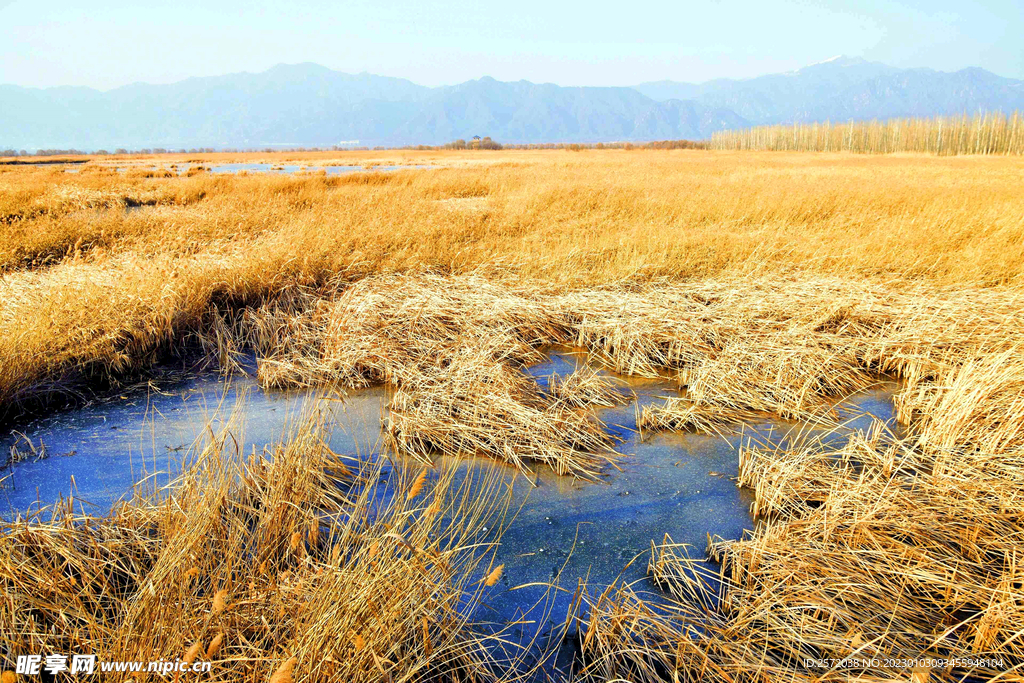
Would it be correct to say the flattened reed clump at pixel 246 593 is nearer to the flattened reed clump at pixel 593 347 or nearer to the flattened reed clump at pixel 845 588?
the flattened reed clump at pixel 845 588

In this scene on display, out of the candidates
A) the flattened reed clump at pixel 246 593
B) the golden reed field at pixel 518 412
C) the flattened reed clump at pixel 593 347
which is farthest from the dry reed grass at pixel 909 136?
the flattened reed clump at pixel 246 593

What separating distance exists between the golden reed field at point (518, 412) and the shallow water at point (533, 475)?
183mm

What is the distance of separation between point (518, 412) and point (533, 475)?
725 millimetres

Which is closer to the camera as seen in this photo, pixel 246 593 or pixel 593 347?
pixel 246 593

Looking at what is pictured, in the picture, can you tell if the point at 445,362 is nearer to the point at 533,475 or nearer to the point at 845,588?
the point at 533,475

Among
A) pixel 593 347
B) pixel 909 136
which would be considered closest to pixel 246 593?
pixel 593 347

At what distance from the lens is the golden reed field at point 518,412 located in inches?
99.3

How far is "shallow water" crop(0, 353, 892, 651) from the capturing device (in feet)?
11.3

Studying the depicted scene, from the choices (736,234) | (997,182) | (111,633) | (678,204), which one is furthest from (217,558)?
(997,182)

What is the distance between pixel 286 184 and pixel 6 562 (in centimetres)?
1787

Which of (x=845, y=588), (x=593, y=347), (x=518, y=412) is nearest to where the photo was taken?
(x=845, y=588)

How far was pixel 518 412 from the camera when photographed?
16.7ft

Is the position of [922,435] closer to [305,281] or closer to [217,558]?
[217,558]

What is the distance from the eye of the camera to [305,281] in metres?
8.28
